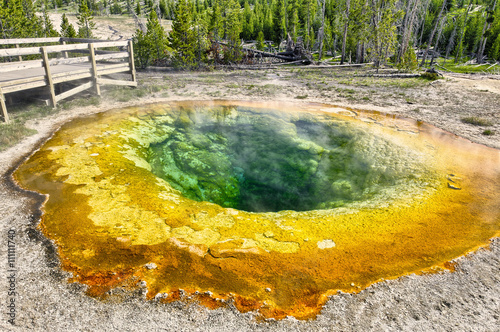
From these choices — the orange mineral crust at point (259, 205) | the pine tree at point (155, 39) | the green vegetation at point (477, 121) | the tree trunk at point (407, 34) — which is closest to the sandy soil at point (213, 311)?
the orange mineral crust at point (259, 205)

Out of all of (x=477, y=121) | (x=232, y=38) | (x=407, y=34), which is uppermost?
(x=407, y=34)

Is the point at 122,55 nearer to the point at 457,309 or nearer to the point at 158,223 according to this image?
the point at 158,223

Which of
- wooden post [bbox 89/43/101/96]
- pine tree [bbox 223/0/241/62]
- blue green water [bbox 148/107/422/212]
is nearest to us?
blue green water [bbox 148/107/422/212]

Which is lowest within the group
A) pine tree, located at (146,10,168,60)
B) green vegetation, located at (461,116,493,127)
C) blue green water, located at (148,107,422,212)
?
blue green water, located at (148,107,422,212)

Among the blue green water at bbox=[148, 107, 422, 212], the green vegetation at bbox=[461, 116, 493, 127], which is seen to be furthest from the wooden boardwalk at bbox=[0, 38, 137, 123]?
the green vegetation at bbox=[461, 116, 493, 127]

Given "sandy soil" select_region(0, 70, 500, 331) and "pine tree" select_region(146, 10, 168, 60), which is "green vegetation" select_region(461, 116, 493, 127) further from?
"pine tree" select_region(146, 10, 168, 60)

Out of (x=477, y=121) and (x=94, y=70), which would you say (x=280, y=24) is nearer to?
(x=94, y=70)

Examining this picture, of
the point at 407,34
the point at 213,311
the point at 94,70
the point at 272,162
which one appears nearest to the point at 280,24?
the point at 407,34

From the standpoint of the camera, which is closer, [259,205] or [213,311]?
[213,311]

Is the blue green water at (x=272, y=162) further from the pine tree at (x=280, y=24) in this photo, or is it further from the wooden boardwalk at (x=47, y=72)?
the pine tree at (x=280, y=24)
